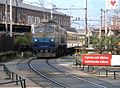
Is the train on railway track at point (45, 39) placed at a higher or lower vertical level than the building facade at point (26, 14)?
lower

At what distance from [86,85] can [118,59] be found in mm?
10496

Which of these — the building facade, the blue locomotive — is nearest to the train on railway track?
the blue locomotive

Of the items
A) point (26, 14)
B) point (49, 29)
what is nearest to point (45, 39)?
point (49, 29)

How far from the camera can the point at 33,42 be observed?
49031 millimetres

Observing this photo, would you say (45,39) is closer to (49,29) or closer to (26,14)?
(49,29)

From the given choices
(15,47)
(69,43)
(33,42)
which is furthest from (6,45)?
(69,43)

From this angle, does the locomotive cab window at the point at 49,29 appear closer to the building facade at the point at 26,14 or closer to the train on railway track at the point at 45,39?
the train on railway track at the point at 45,39

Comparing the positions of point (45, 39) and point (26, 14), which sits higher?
point (26, 14)

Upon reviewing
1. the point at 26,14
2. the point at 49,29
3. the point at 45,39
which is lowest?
the point at 45,39

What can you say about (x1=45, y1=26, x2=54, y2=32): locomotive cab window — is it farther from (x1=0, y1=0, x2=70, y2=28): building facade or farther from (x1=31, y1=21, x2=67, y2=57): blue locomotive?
(x1=0, y1=0, x2=70, y2=28): building facade

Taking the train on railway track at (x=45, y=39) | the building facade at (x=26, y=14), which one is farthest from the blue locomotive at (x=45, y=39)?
the building facade at (x=26, y=14)

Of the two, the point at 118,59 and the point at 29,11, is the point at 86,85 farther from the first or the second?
the point at 29,11

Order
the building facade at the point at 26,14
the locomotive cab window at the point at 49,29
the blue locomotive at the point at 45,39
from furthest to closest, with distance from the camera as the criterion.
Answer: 1. the building facade at the point at 26,14
2. the locomotive cab window at the point at 49,29
3. the blue locomotive at the point at 45,39

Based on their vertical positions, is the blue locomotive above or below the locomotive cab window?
below
